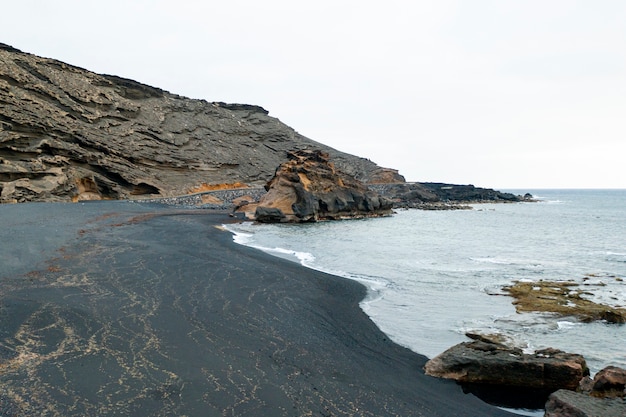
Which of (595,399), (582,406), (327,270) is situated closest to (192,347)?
(582,406)

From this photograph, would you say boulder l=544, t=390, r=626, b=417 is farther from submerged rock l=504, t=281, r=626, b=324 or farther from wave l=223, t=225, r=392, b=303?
wave l=223, t=225, r=392, b=303

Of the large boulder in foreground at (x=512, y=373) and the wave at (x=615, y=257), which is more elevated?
the wave at (x=615, y=257)

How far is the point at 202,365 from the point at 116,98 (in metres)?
67.6

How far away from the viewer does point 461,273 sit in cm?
1961

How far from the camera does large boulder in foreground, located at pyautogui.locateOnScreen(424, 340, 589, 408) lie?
781 centimetres

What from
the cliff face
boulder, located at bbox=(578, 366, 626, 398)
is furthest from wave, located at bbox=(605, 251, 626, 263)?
the cliff face

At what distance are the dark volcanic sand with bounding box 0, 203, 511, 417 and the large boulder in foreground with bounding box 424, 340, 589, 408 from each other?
377 millimetres

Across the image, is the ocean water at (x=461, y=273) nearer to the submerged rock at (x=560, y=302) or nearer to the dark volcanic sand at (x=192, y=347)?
the submerged rock at (x=560, y=302)

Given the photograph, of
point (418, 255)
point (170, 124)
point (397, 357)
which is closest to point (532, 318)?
point (397, 357)

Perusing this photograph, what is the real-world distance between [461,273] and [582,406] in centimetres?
1368

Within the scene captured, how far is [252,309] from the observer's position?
38.4 feet

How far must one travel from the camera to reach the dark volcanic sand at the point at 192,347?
21.8ft

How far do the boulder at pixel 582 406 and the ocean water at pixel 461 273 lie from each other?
3.05 meters

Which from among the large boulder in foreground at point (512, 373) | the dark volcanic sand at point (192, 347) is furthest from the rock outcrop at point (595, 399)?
the dark volcanic sand at point (192, 347)
